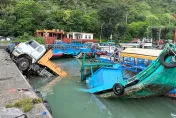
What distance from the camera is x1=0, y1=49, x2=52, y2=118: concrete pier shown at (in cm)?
684

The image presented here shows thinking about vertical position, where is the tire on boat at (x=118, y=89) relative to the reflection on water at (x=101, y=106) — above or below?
above

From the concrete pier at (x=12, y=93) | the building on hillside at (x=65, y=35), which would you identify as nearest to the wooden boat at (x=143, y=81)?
the concrete pier at (x=12, y=93)

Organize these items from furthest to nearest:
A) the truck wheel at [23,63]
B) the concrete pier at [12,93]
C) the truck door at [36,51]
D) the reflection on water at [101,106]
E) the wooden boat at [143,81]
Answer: the truck door at [36,51] < the truck wheel at [23,63] < the reflection on water at [101,106] < the wooden boat at [143,81] < the concrete pier at [12,93]

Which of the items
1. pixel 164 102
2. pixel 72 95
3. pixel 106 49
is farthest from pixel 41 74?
pixel 106 49

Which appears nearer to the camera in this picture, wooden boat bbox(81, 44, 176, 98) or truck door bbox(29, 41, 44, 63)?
wooden boat bbox(81, 44, 176, 98)

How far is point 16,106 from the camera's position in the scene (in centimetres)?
739

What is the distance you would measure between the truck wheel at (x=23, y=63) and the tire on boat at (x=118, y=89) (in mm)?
7362

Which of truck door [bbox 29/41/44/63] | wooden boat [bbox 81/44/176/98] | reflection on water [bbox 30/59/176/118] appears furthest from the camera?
truck door [bbox 29/41/44/63]

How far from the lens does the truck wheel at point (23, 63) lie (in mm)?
16031

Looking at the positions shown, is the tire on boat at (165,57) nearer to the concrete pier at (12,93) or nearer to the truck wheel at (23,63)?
the concrete pier at (12,93)

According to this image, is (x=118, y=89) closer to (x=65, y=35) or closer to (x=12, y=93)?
(x=12, y=93)

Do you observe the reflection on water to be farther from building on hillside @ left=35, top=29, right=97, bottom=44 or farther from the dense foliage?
the dense foliage

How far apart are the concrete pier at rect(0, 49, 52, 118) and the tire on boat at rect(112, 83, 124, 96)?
4143mm

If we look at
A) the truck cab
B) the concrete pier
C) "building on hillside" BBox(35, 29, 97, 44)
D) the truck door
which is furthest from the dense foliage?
the concrete pier
